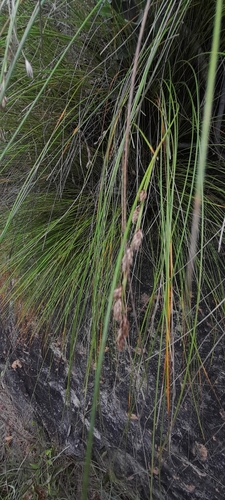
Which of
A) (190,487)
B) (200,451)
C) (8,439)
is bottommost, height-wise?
(8,439)

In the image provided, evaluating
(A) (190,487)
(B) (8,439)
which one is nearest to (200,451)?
(A) (190,487)

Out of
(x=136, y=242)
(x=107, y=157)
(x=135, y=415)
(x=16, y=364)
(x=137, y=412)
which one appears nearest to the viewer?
(x=136, y=242)

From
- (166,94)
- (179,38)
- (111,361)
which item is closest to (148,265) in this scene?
(111,361)

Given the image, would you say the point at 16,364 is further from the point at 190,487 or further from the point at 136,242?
the point at 136,242

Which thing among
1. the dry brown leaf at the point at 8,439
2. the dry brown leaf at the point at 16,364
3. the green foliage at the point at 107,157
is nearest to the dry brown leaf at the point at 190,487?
the green foliage at the point at 107,157

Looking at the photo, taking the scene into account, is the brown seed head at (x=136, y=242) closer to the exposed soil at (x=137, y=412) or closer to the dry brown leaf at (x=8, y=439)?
the exposed soil at (x=137, y=412)

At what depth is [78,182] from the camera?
2.89ft

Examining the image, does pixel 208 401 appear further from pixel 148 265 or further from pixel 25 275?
pixel 25 275

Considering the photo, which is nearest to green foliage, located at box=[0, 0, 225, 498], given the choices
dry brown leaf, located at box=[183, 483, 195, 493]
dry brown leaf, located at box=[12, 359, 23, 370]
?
dry brown leaf, located at box=[183, 483, 195, 493]

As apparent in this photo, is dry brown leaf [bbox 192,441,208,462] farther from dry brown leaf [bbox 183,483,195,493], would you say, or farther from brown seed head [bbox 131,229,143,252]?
brown seed head [bbox 131,229,143,252]

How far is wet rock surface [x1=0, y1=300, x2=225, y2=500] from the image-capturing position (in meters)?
0.76

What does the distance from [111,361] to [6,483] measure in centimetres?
63

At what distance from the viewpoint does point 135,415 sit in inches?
34.5

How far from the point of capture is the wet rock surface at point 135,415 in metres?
0.76
